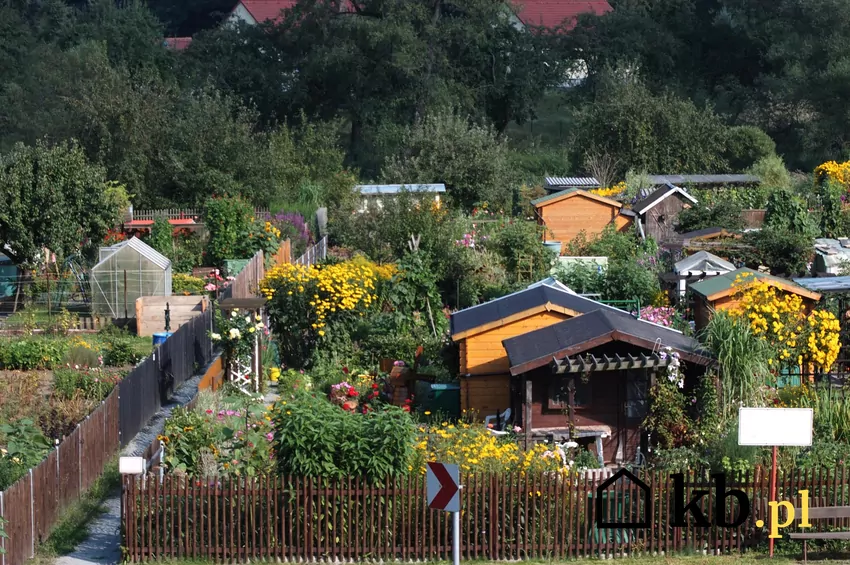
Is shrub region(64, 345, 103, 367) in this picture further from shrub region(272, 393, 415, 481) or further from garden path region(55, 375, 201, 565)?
shrub region(272, 393, 415, 481)

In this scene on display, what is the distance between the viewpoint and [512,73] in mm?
66625

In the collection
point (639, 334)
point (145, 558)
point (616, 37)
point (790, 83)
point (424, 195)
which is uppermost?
point (616, 37)

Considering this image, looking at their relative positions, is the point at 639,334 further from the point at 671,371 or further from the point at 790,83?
the point at 790,83

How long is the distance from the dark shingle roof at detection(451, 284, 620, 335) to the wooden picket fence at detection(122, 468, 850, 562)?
7.11 m

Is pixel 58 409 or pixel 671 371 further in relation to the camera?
pixel 58 409

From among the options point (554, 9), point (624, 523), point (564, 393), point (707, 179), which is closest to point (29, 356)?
point (564, 393)

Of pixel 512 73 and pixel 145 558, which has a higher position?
pixel 512 73

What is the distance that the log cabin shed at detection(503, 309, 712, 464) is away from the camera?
17.4m

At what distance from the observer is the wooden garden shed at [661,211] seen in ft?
121

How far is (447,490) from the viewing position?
10812mm

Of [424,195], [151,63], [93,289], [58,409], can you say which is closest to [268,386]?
[58,409]

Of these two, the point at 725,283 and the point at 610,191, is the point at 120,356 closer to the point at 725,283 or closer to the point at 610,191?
the point at 725,283

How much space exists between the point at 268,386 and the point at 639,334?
8652 millimetres

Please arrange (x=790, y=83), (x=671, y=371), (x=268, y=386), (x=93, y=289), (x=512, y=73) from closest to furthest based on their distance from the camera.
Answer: (x=671, y=371), (x=268, y=386), (x=93, y=289), (x=790, y=83), (x=512, y=73)
